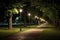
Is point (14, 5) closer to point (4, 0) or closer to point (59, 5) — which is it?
point (4, 0)

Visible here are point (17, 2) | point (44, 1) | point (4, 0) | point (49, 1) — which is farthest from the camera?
point (17, 2)

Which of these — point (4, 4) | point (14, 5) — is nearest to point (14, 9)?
point (14, 5)

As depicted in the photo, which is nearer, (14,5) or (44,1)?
(44,1)

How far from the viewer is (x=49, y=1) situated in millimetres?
34375

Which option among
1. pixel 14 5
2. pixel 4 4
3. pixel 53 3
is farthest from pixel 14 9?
pixel 53 3

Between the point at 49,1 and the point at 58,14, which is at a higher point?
the point at 49,1

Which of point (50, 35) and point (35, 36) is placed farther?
point (50, 35)

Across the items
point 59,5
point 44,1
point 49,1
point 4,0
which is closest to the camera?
point 59,5

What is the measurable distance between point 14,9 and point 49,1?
10123mm

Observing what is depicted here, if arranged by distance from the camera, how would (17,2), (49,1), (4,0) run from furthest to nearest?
(17,2) < (4,0) < (49,1)

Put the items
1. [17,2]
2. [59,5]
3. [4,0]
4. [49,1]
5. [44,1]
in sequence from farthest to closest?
[17,2], [4,0], [44,1], [49,1], [59,5]

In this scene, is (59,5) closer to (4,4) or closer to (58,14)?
(58,14)

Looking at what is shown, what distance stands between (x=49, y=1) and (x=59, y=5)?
10.2 ft

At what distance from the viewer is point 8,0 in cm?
3975
